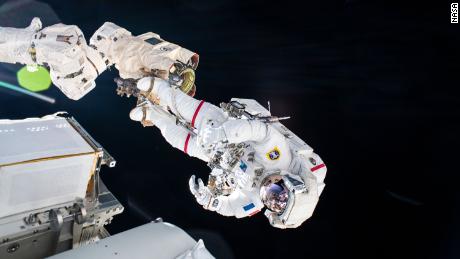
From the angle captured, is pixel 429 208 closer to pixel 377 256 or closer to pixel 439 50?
pixel 377 256

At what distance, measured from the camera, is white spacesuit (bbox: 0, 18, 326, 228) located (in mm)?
3062

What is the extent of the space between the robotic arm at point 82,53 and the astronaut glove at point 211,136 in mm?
1178

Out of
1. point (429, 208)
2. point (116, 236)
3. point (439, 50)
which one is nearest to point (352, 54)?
point (439, 50)

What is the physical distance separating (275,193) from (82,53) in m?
3.21

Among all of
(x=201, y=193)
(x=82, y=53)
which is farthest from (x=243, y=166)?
(x=82, y=53)

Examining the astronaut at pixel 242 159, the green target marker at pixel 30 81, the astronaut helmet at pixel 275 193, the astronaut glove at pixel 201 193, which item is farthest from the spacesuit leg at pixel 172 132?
the green target marker at pixel 30 81

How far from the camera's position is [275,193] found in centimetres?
303

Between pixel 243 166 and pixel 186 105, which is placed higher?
pixel 186 105

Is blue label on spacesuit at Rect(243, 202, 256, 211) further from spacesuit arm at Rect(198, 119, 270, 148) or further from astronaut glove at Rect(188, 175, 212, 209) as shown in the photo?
spacesuit arm at Rect(198, 119, 270, 148)

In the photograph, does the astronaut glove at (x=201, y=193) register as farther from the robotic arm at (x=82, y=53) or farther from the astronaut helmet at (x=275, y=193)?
the robotic arm at (x=82, y=53)

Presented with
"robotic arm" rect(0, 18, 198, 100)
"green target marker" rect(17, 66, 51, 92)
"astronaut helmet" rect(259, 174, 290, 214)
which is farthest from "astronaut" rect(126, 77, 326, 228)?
"green target marker" rect(17, 66, 51, 92)

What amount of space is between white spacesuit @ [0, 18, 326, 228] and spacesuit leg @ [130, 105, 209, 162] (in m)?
0.01

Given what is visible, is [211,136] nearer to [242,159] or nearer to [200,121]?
[200,121]

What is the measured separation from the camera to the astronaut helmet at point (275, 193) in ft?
9.73
